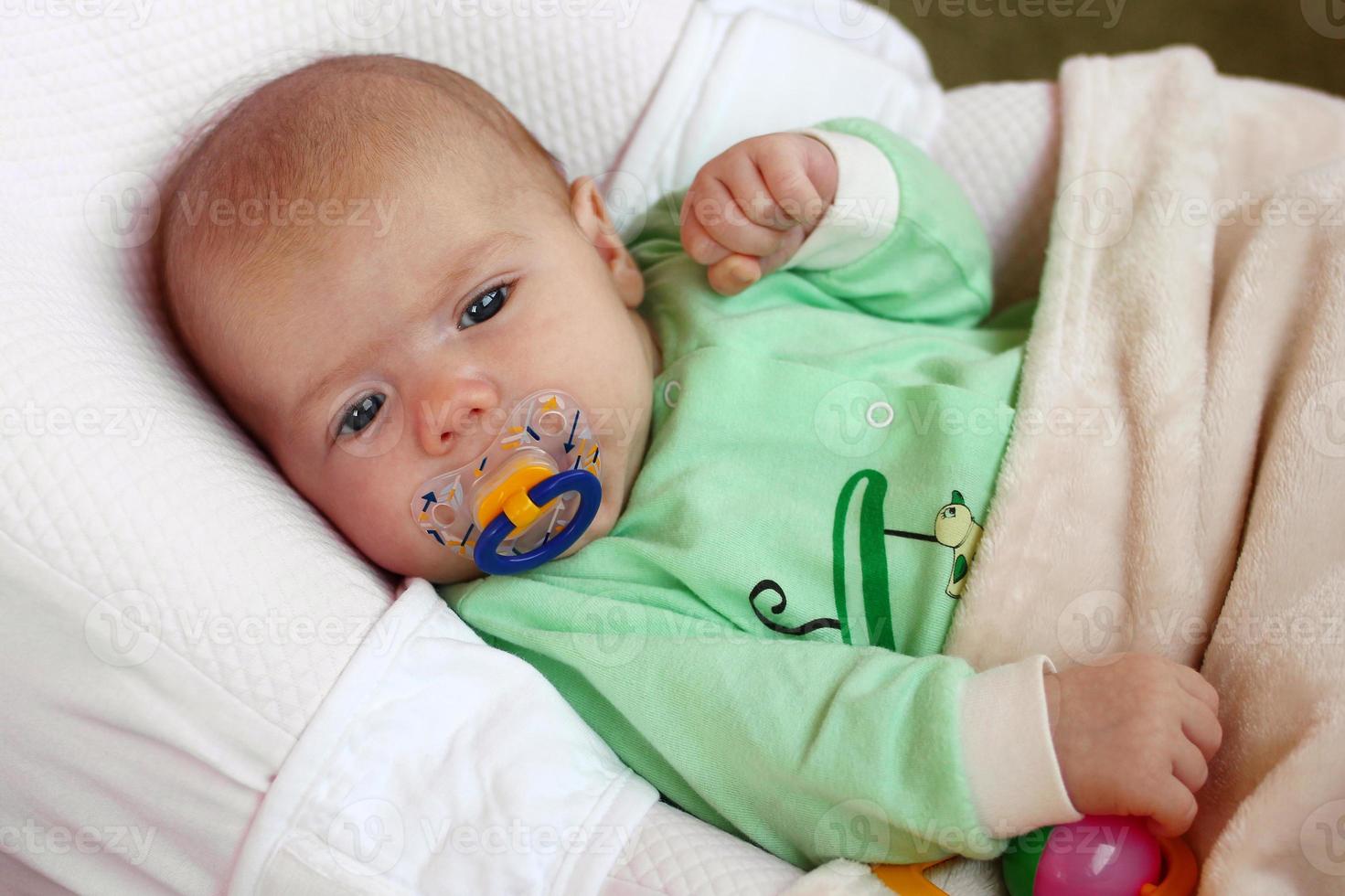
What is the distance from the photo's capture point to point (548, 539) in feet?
3.06

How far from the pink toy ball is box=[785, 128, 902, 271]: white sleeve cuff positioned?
556 mm

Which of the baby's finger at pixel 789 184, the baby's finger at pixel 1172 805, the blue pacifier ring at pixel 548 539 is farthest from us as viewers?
the baby's finger at pixel 789 184

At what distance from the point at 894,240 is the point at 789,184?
150 millimetres

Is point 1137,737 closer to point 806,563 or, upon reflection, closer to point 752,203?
point 806,563

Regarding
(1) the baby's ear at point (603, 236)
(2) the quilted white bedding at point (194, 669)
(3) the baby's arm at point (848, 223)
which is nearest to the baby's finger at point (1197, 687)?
(2) the quilted white bedding at point (194, 669)

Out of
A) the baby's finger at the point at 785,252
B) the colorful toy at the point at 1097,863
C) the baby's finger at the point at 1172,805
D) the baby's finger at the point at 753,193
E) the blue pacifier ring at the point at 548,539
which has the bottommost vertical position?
the colorful toy at the point at 1097,863

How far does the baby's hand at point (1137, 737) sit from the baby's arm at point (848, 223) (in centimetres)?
45

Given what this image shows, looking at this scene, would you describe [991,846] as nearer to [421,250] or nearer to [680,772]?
[680,772]

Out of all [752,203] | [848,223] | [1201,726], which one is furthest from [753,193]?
[1201,726]

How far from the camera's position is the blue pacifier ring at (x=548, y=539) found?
856 mm

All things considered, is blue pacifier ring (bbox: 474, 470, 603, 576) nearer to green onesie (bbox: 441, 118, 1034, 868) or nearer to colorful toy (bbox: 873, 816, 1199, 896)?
green onesie (bbox: 441, 118, 1034, 868)

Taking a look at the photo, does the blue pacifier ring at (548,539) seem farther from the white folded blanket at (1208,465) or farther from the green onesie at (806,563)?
the white folded blanket at (1208,465)

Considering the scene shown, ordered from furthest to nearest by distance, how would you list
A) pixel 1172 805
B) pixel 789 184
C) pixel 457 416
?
1. pixel 789 184
2. pixel 457 416
3. pixel 1172 805

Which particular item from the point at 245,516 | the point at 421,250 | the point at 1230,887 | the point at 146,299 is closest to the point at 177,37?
the point at 146,299
